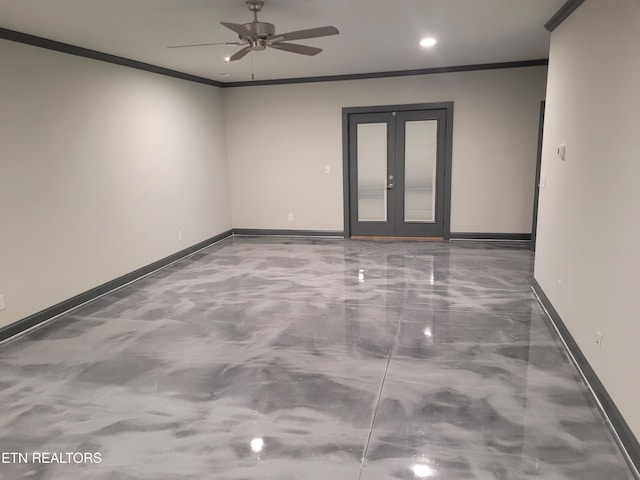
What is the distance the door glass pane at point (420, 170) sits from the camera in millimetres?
6942

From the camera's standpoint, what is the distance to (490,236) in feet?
22.8

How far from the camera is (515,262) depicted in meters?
5.80

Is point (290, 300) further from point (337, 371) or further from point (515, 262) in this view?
point (515, 262)

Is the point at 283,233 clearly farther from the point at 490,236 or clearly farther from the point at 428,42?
the point at 428,42

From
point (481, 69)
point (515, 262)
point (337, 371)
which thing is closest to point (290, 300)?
point (337, 371)

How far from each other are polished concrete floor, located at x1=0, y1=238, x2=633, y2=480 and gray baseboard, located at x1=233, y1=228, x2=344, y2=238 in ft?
8.45

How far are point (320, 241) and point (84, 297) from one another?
374 cm

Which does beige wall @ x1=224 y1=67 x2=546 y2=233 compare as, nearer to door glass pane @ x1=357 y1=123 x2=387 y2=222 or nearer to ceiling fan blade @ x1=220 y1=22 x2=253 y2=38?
door glass pane @ x1=357 y1=123 x2=387 y2=222

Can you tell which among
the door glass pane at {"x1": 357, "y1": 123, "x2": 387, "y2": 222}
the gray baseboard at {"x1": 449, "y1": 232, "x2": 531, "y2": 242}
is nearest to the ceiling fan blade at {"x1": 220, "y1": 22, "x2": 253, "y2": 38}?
the door glass pane at {"x1": 357, "y1": 123, "x2": 387, "y2": 222}

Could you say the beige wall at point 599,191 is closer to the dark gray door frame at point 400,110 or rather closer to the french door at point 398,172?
the dark gray door frame at point 400,110

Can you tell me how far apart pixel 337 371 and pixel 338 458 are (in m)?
0.90

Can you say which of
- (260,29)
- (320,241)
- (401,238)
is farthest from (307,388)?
(401,238)

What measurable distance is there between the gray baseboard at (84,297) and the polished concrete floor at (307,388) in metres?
0.10

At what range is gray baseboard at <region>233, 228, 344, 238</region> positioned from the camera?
7637 millimetres
